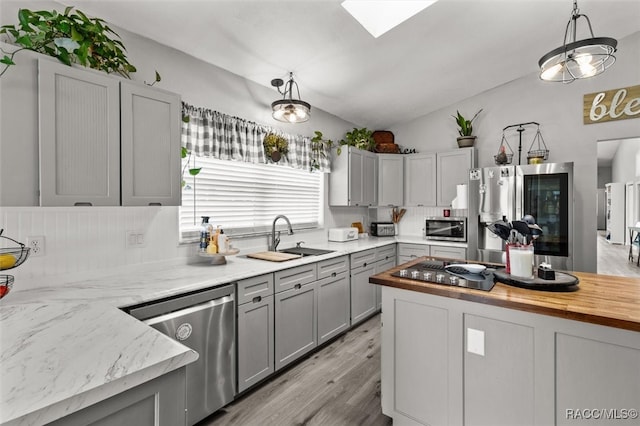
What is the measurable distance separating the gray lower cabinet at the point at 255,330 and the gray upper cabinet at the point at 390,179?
2.75m

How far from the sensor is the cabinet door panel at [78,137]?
1599 mm

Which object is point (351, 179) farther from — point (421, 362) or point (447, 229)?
point (421, 362)

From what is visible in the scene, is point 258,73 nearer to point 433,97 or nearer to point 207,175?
point 207,175

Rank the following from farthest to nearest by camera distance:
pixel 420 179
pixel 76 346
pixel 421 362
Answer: pixel 420 179 < pixel 421 362 < pixel 76 346

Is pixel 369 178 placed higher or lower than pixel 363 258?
higher

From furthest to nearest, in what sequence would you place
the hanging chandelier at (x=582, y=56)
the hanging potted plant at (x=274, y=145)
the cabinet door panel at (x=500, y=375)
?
the hanging potted plant at (x=274, y=145)
the hanging chandelier at (x=582, y=56)
the cabinet door panel at (x=500, y=375)

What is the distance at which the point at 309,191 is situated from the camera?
409cm

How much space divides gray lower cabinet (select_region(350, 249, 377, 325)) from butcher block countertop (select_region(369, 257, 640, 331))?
1.66 m

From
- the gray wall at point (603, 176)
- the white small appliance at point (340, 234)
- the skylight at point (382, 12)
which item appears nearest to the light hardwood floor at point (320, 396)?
the white small appliance at point (340, 234)

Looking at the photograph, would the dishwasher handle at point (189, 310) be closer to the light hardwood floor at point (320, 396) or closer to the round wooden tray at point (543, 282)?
the light hardwood floor at point (320, 396)

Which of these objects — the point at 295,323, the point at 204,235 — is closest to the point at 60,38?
the point at 204,235

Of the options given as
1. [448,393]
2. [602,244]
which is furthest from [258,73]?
[602,244]

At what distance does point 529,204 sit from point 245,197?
3114 mm

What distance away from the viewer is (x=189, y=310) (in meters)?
1.87
